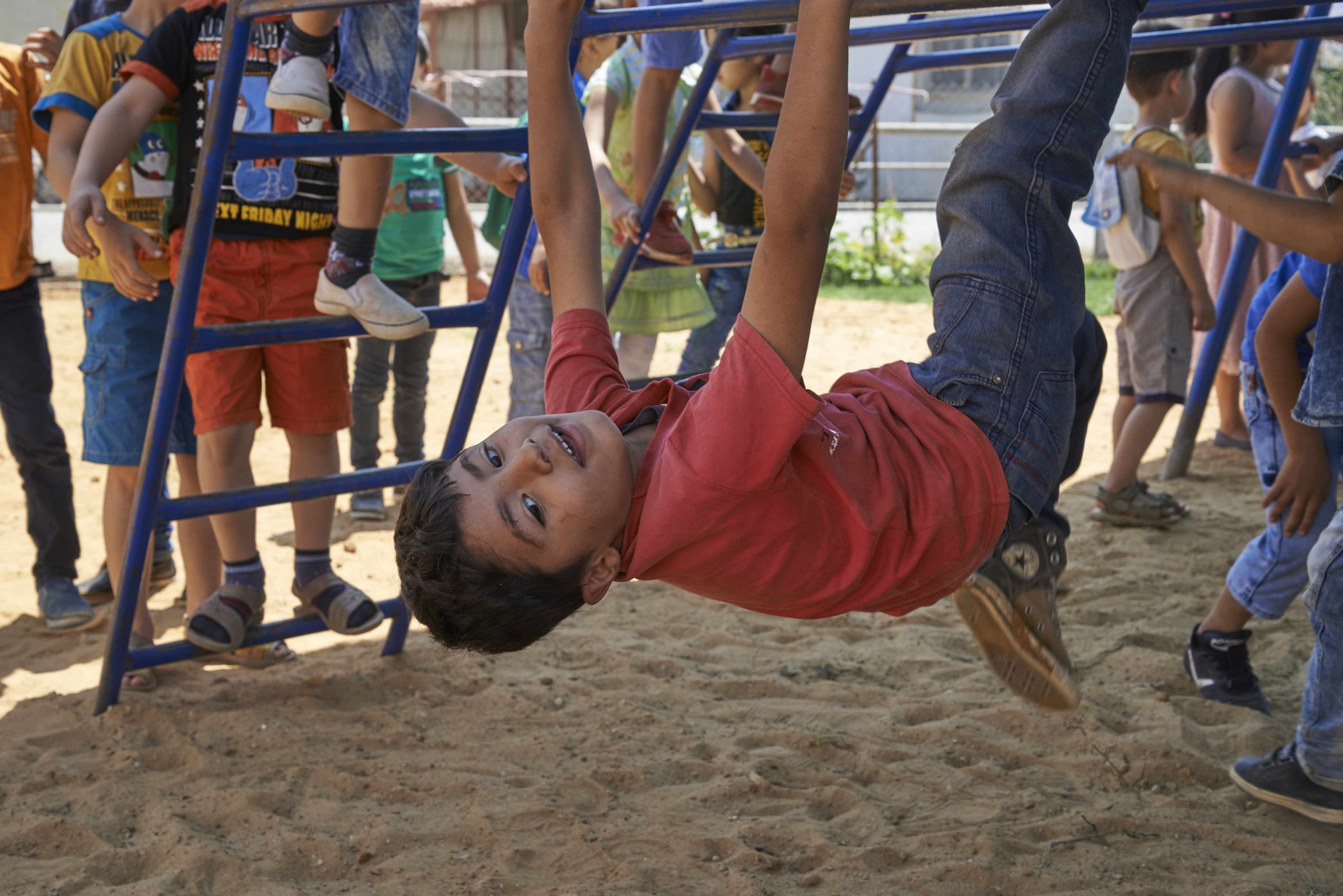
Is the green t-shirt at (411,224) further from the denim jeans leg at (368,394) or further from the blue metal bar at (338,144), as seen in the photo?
the blue metal bar at (338,144)

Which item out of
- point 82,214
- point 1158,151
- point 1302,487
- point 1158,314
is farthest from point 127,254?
point 1158,314

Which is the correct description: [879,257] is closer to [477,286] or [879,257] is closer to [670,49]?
[477,286]

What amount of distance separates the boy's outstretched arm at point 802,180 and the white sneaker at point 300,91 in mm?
1260

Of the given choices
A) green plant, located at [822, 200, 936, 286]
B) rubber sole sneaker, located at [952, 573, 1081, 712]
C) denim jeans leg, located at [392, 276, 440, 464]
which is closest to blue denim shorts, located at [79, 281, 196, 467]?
denim jeans leg, located at [392, 276, 440, 464]

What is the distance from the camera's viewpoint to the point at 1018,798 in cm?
238

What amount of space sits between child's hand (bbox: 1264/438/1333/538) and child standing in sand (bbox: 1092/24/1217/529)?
5.34 feet

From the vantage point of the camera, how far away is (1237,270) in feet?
13.9

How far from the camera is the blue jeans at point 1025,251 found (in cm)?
164

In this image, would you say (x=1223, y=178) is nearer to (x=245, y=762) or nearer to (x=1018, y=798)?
(x=1018, y=798)

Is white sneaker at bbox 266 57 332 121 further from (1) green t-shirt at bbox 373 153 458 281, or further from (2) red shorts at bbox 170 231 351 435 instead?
(1) green t-shirt at bbox 373 153 458 281

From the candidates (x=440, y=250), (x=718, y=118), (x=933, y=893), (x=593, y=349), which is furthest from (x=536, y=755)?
(x=440, y=250)

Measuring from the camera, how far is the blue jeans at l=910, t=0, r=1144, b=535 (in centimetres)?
164

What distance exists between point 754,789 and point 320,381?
4.60 ft

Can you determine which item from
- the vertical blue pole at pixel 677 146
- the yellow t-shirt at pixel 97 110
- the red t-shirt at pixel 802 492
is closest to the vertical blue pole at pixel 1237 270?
the vertical blue pole at pixel 677 146
